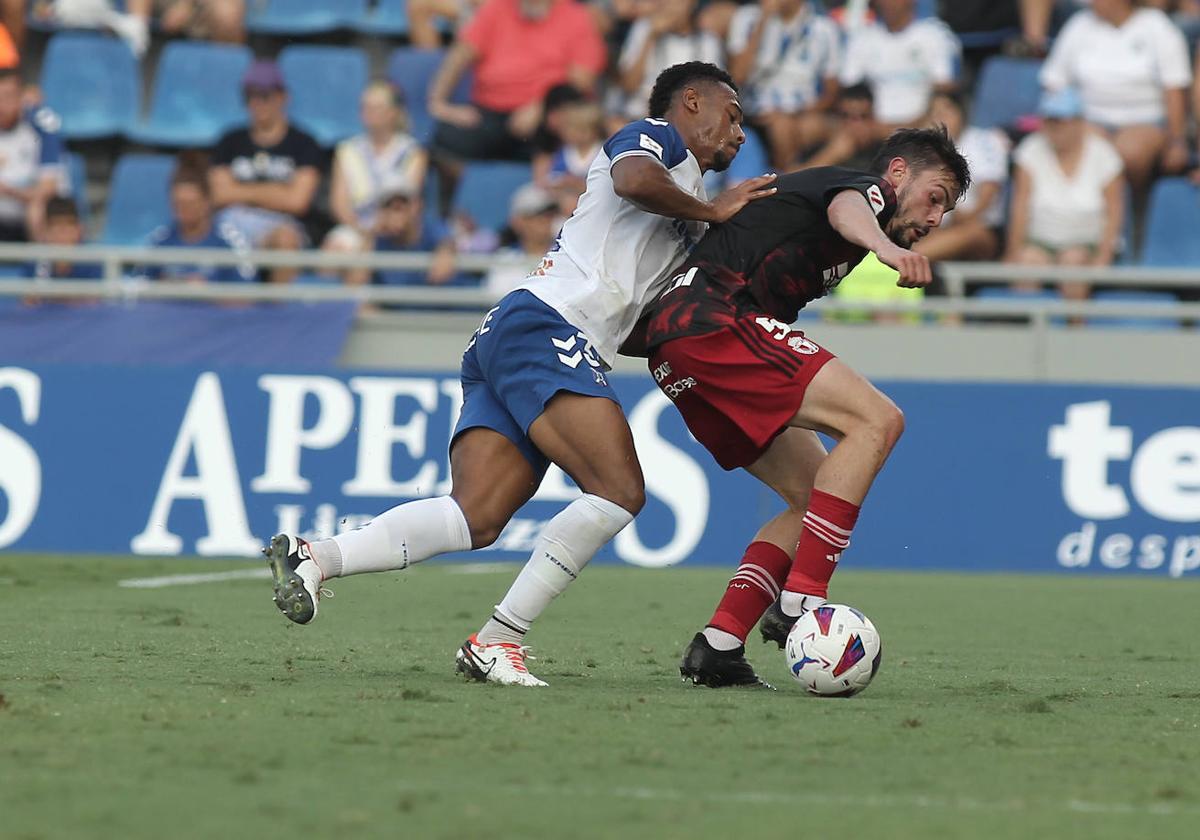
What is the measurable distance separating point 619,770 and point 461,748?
46cm

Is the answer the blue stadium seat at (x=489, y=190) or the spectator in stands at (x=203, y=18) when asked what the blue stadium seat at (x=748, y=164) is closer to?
the blue stadium seat at (x=489, y=190)

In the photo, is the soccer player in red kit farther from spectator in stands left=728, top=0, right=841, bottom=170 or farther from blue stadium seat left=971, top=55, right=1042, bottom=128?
blue stadium seat left=971, top=55, right=1042, bottom=128

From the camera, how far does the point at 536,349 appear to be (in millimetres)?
6082

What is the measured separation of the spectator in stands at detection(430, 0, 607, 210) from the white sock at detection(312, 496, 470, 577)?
9.36m

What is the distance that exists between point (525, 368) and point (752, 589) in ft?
3.45

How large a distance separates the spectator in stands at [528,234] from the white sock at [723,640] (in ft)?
23.3

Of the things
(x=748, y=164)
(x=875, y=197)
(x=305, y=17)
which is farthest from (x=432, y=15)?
(x=875, y=197)

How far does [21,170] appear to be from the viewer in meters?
14.5

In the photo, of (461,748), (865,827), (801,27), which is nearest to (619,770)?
(461,748)

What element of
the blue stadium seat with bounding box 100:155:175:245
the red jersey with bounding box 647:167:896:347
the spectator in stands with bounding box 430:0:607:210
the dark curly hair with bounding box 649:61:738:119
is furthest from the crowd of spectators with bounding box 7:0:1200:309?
the red jersey with bounding box 647:167:896:347

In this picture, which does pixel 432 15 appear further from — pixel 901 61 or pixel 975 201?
pixel 975 201

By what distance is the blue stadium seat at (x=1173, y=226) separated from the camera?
14445mm

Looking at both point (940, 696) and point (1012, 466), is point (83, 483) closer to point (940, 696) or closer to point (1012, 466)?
point (1012, 466)

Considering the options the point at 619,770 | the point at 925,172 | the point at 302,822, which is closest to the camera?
the point at 302,822
